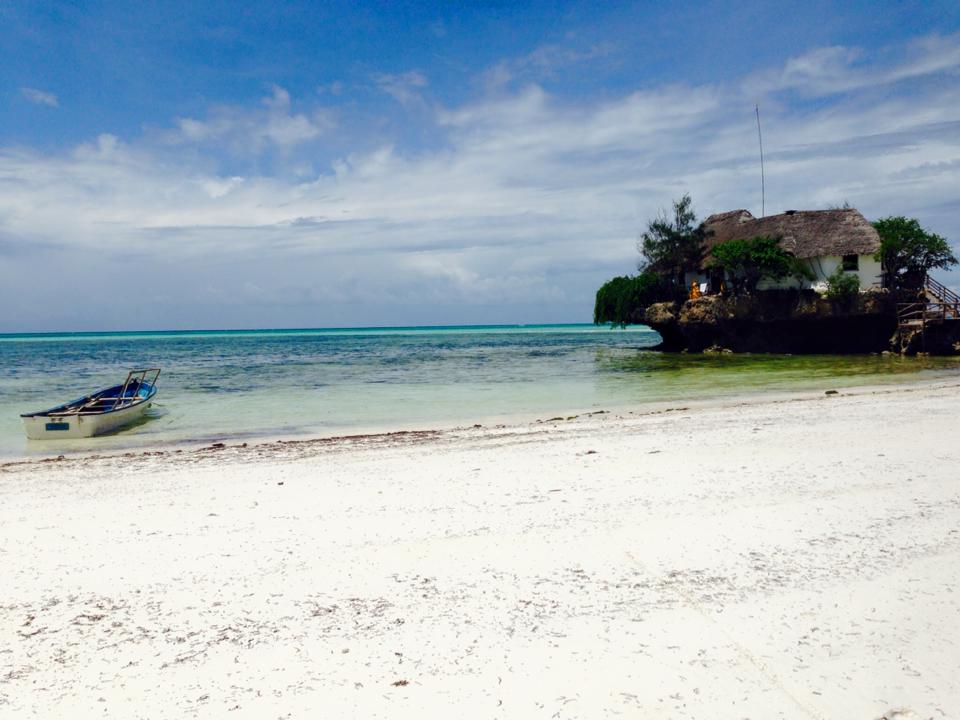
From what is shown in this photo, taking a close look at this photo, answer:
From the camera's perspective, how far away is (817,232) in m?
38.7

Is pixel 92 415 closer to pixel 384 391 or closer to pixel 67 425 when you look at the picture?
pixel 67 425

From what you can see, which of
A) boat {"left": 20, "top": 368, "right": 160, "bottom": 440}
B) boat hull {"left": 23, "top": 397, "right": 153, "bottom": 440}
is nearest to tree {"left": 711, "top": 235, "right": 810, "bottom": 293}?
boat {"left": 20, "top": 368, "right": 160, "bottom": 440}

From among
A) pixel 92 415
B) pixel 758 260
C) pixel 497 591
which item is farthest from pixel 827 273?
pixel 497 591

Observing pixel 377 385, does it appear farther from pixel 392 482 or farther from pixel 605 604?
pixel 605 604

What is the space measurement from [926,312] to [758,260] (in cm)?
862

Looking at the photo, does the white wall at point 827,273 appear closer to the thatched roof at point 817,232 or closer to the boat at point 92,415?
the thatched roof at point 817,232

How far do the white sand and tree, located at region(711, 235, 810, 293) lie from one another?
106 feet

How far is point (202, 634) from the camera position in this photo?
12.3 ft

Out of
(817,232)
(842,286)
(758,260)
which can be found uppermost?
(817,232)

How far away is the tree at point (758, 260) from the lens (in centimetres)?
3744

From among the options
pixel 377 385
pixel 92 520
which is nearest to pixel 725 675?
pixel 92 520

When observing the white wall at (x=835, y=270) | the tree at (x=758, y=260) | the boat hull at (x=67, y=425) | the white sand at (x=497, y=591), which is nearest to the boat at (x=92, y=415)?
the boat hull at (x=67, y=425)

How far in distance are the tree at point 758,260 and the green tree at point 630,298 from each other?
6.25 m

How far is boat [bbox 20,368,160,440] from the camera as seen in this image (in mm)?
13336
